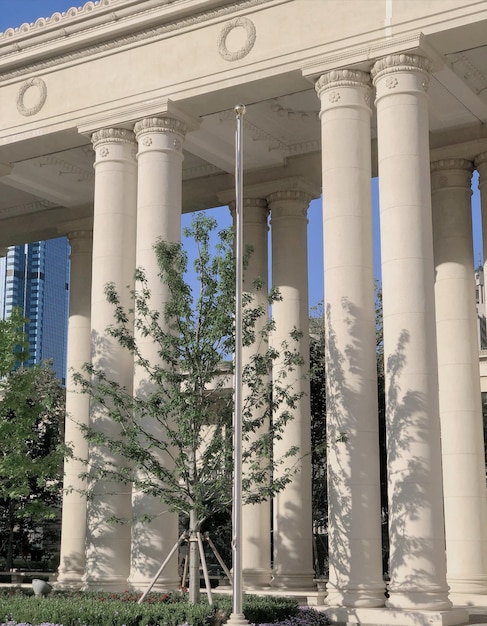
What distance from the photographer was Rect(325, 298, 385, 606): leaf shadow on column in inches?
1475

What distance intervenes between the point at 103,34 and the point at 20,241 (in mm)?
24754

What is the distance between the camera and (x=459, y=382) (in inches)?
1953

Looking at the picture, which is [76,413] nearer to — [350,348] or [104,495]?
[104,495]

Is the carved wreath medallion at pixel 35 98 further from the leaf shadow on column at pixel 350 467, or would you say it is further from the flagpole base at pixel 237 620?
the flagpole base at pixel 237 620

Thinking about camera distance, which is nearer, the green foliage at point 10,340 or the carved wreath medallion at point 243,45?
the carved wreath medallion at point 243,45

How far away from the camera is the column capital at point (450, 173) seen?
52.5 meters

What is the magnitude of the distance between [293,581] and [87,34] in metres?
29.8

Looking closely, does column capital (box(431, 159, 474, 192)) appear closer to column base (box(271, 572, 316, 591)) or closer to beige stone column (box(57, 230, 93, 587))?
column base (box(271, 572, 316, 591))

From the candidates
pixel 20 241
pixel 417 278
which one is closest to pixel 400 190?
pixel 417 278

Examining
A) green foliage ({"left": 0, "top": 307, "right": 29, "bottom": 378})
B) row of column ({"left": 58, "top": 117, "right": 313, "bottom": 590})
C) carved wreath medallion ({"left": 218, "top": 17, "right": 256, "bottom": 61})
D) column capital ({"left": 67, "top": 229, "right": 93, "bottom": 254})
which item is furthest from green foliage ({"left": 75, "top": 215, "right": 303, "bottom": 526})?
column capital ({"left": 67, "top": 229, "right": 93, "bottom": 254})

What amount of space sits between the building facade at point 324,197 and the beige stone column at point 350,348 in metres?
0.09

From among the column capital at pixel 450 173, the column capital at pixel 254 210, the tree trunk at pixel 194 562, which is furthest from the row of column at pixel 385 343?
the column capital at pixel 254 210

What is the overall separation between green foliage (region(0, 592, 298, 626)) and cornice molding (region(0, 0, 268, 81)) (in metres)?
25.5

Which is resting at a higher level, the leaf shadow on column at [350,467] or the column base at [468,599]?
the leaf shadow on column at [350,467]
